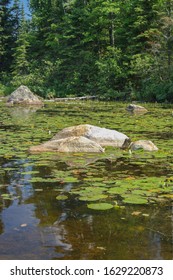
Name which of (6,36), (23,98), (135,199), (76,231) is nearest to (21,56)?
(6,36)

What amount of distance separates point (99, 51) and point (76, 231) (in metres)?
35.5

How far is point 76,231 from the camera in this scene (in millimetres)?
4227

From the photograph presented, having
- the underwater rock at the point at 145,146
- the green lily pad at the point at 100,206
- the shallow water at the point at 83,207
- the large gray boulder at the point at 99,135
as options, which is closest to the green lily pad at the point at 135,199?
the shallow water at the point at 83,207

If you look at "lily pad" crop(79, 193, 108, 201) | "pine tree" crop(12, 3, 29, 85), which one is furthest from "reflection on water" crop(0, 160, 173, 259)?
"pine tree" crop(12, 3, 29, 85)

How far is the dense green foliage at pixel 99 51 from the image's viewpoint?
28203mm

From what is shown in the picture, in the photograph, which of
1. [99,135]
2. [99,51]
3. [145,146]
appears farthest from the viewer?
[99,51]

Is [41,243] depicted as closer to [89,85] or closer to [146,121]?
[146,121]

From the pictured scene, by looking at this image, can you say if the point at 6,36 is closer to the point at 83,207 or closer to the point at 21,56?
the point at 21,56

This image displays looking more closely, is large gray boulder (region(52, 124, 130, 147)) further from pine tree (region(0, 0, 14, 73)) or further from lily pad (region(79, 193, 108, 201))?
pine tree (region(0, 0, 14, 73))

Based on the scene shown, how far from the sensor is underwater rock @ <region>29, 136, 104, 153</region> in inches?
331

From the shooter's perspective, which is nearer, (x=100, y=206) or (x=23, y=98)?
(x=100, y=206)

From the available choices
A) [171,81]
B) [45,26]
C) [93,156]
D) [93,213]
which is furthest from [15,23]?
[93,213]

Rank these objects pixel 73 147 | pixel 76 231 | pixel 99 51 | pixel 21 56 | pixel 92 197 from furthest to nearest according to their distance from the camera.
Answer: pixel 21 56 < pixel 99 51 < pixel 73 147 < pixel 92 197 < pixel 76 231

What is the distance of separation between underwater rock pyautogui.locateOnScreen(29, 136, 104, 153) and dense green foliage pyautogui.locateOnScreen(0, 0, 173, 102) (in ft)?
61.5
